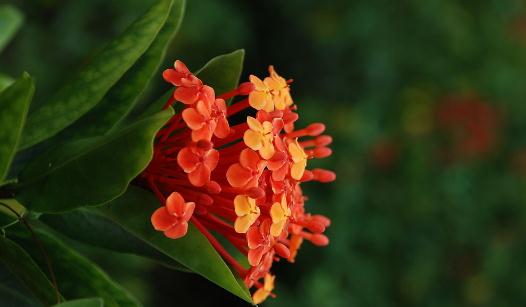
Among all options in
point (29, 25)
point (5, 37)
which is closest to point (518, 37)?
point (29, 25)

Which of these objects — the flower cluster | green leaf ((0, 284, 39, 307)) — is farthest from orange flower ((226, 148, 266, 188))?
green leaf ((0, 284, 39, 307))

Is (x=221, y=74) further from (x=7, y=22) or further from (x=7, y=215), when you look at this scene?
(x=7, y=22)

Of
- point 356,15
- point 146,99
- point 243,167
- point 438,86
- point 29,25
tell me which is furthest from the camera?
point 438,86

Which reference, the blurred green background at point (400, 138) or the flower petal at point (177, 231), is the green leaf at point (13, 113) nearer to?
the flower petal at point (177, 231)

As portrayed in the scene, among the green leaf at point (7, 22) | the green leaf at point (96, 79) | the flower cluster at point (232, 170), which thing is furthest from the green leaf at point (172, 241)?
the green leaf at point (7, 22)

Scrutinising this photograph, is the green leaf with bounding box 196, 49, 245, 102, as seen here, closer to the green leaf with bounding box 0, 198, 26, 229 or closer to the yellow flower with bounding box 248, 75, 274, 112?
the yellow flower with bounding box 248, 75, 274, 112

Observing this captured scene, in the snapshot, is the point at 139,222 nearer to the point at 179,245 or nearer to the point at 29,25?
the point at 179,245
